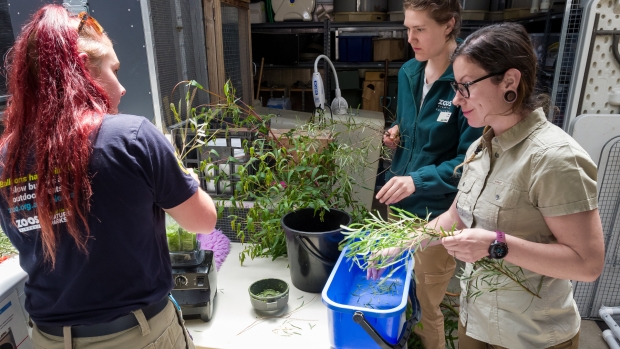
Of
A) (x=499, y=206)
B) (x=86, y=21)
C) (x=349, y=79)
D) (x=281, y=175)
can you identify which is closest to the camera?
(x=86, y=21)

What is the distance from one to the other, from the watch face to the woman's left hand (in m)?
0.01

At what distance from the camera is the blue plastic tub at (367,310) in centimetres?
108

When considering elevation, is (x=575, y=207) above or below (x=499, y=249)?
above

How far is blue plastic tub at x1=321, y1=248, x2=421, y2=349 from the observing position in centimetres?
108

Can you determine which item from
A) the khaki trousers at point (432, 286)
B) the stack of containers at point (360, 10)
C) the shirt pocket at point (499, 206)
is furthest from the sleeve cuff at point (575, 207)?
the stack of containers at point (360, 10)

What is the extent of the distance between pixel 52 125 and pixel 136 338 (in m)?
0.51

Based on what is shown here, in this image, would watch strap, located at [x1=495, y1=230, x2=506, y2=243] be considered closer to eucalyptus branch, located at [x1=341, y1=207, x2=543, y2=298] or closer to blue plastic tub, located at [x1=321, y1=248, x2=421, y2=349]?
eucalyptus branch, located at [x1=341, y1=207, x2=543, y2=298]

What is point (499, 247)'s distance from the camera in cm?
93

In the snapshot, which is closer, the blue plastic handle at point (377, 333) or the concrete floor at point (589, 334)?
the blue plastic handle at point (377, 333)

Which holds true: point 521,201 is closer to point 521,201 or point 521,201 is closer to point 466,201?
point 521,201

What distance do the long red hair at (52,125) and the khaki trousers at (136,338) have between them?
0.22 metres

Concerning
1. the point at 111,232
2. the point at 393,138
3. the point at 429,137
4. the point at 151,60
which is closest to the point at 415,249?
the point at 429,137

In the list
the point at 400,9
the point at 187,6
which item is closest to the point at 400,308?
the point at 187,6

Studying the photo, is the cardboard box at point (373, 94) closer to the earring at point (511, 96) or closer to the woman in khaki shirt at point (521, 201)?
the woman in khaki shirt at point (521, 201)
